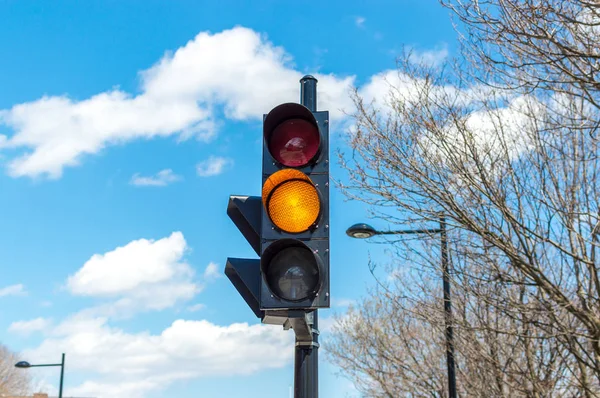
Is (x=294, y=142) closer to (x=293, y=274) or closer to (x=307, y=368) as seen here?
(x=293, y=274)

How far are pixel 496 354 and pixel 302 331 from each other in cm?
1001

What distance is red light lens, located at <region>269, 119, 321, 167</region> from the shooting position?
3.86 metres

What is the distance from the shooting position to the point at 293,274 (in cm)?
368

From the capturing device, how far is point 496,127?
9.76 m

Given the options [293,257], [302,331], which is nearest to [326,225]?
[293,257]

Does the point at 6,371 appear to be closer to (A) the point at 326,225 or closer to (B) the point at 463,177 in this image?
(B) the point at 463,177

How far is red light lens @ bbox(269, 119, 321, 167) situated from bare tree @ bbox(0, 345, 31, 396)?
66143 millimetres

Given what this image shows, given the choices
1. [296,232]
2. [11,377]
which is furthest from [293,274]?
[11,377]

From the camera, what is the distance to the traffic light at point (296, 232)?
11.9 ft

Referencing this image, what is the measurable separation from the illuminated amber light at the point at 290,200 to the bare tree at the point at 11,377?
66.2 metres

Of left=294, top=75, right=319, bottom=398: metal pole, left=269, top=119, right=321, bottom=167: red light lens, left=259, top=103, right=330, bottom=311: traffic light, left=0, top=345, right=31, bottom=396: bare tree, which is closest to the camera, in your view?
left=259, top=103, right=330, bottom=311: traffic light

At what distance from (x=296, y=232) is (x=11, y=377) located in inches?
2750

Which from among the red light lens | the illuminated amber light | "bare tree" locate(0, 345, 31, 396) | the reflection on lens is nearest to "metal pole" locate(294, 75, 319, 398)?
the reflection on lens

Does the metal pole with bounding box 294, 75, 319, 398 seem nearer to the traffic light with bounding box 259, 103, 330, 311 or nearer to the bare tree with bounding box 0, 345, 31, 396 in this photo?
the traffic light with bounding box 259, 103, 330, 311
